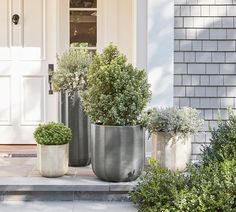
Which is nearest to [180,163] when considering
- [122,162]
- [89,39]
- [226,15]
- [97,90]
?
[122,162]

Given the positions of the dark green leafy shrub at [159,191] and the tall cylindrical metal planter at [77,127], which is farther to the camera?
the tall cylindrical metal planter at [77,127]

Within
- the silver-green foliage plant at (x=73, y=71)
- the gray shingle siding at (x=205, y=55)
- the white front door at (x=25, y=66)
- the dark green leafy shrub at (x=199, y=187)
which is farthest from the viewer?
the white front door at (x=25, y=66)

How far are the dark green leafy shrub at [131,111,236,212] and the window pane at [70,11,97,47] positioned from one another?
2.40 metres

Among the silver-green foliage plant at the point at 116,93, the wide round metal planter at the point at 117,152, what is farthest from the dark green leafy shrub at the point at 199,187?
the silver-green foliage plant at the point at 116,93

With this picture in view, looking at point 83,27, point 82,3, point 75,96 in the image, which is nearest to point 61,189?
point 75,96

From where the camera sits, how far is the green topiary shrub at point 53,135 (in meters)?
4.09

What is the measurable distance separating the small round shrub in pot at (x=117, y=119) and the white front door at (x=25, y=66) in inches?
68.0

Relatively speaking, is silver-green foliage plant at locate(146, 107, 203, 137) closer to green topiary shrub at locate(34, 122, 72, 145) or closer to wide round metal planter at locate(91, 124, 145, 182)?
wide round metal planter at locate(91, 124, 145, 182)

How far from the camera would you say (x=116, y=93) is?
3.99 m

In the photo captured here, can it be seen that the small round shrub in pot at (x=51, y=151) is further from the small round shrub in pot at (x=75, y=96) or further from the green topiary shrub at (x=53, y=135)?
the small round shrub in pot at (x=75, y=96)

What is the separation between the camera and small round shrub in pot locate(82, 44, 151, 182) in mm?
3949

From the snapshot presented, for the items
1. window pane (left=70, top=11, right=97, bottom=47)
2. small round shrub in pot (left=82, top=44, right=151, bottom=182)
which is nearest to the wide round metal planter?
small round shrub in pot (left=82, top=44, right=151, bottom=182)

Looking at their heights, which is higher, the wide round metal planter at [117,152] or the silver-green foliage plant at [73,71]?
the silver-green foliage plant at [73,71]

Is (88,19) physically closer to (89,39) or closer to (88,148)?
(89,39)
